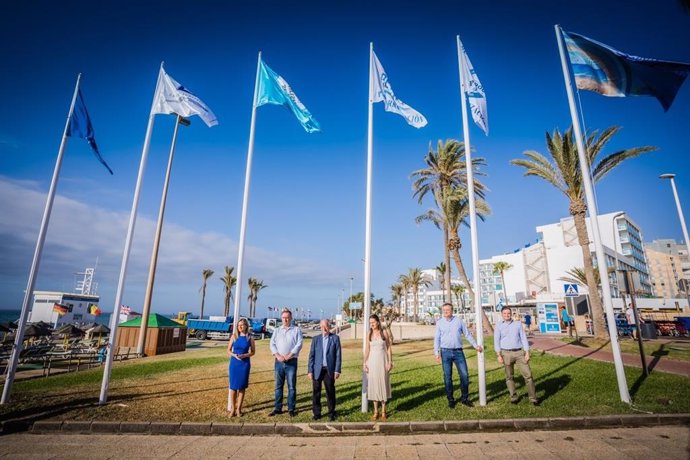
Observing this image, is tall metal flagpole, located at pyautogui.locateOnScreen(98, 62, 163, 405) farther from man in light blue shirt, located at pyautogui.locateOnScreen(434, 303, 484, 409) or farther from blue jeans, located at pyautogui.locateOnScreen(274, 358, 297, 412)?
man in light blue shirt, located at pyautogui.locateOnScreen(434, 303, 484, 409)

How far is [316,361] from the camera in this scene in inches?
263

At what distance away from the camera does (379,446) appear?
5055mm

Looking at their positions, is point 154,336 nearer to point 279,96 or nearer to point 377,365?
point 279,96

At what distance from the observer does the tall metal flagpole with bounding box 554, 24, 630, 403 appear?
7.02m

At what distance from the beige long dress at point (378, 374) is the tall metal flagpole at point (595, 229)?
465cm

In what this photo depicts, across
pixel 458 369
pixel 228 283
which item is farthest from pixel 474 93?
pixel 228 283

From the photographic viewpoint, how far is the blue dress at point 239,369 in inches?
257

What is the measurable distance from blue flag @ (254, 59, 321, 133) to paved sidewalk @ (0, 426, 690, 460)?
7724 mm

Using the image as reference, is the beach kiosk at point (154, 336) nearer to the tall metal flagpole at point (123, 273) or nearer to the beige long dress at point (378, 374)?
the tall metal flagpole at point (123, 273)

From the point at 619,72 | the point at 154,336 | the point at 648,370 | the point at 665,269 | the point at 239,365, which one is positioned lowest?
the point at 648,370

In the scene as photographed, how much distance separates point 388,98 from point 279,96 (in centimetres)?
322

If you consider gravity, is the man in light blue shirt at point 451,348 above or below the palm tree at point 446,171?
below

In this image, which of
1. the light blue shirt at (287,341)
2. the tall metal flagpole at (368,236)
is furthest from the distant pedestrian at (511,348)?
the light blue shirt at (287,341)

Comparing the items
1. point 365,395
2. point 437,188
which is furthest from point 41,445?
point 437,188
